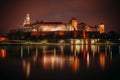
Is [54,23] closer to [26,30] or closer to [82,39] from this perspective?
[26,30]

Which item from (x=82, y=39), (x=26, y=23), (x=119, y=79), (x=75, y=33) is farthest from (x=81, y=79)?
(x=26, y=23)

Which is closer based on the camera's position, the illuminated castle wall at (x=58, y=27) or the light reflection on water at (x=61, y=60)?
the light reflection on water at (x=61, y=60)

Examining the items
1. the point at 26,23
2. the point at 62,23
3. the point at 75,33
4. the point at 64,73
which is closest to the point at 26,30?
the point at 26,23

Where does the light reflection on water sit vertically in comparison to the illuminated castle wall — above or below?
below

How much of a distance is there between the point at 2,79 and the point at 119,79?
26.7 ft

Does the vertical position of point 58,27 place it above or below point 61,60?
above

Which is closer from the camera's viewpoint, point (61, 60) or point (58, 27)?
point (61, 60)

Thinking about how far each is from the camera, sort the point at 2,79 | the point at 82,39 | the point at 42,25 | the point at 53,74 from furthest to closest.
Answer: the point at 42,25 < the point at 82,39 < the point at 53,74 < the point at 2,79

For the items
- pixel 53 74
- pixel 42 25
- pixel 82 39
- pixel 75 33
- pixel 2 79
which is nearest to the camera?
pixel 2 79

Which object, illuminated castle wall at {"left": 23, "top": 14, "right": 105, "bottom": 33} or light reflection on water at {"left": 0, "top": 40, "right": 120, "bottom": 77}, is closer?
light reflection on water at {"left": 0, "top": 40, "right": 120, "bottom": 77}

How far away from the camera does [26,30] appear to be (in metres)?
175

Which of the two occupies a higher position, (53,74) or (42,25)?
(42,25)

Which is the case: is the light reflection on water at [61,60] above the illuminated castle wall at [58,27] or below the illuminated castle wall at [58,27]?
below

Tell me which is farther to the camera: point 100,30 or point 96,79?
point 100,30
